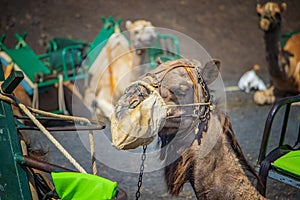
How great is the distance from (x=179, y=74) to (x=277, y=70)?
328 centimetres

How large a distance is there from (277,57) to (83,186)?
11.3 ft

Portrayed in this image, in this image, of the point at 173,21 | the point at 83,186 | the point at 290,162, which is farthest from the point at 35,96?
the point at 173,21

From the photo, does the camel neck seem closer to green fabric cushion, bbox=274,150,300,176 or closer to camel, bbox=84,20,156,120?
camel, bbox=84,20,156,120

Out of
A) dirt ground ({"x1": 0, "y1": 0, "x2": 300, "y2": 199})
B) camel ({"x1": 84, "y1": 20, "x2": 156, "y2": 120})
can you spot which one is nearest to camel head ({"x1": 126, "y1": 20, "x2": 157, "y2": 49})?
camel ({"x1": 84, "y1": 20, "x2": 156, "y2": 120})

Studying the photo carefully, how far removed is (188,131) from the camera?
1.30m

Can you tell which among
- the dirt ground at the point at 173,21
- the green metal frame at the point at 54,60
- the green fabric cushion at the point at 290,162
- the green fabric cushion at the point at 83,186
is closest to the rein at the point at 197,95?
the green fabric cushion at the point at 83,186

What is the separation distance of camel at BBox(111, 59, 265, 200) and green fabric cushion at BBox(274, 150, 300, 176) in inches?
12.5

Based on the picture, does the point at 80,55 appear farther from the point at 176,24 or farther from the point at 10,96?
the point at 10,96

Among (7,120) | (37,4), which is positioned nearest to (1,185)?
(7,120)

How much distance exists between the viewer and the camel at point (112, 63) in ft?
13.6

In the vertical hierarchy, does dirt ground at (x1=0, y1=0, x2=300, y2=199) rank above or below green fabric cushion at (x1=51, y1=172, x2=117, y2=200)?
above

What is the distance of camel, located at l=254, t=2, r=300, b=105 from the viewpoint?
3.94 meters

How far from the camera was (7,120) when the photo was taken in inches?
45.3

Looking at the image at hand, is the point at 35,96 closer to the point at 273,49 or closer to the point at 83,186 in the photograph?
the point at 273,49
